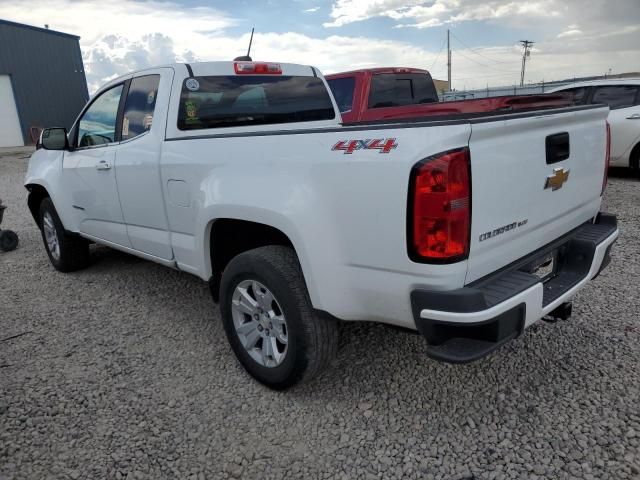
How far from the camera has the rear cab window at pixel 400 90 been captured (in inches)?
267

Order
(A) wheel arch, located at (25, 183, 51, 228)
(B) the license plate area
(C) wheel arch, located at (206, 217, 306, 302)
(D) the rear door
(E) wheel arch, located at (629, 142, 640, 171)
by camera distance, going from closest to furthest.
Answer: (B) the license plate area, (C) wheel arch, located at (206, 217, 306, 302), (A) wheel arch, located at (25, 183, 51, 228), (D) the rear door, (E) wheel arch, located at (629, 142, 640, 171)

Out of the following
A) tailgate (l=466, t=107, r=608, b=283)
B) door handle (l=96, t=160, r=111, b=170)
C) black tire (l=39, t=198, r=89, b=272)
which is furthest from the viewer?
black tire (l=39, t=198, r=89, b=272)

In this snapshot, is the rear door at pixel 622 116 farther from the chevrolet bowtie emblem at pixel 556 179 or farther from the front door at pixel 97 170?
the front door at pixel 97 170

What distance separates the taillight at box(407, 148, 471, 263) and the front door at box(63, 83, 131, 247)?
2600 millimetres

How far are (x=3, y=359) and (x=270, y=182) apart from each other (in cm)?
228

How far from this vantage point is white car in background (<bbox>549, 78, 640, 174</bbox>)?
781cm

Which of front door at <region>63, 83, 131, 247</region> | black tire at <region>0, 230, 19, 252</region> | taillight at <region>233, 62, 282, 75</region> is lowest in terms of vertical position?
black tire at <region>0, 230, 19, 252</region>

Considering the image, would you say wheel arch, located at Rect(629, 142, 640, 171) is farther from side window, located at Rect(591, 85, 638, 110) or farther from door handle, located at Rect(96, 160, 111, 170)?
door handle, located at Rect(96, 160, 111, 170)

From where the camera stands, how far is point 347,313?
91.0 inches

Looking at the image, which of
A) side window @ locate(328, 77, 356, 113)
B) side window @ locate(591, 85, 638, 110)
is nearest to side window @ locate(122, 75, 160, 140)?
side window @ locate(328, 77, 356, 113)

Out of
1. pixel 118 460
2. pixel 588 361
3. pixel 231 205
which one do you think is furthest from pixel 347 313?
pixel 588 361

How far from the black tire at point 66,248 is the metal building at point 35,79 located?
66.5 ft

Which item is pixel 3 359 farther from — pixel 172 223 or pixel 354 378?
pixel 354 378

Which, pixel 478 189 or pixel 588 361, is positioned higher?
pixel 478 189
